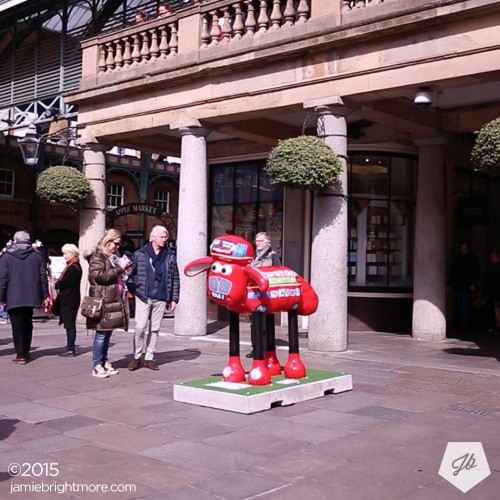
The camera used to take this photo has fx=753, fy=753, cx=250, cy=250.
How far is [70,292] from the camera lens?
36.6ft

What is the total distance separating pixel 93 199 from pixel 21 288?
541 centimetres

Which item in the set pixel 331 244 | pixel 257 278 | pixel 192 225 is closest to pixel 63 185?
pixel 192 225

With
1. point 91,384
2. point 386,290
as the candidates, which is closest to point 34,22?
point 386,290

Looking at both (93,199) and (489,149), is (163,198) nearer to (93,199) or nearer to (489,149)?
(93,199)

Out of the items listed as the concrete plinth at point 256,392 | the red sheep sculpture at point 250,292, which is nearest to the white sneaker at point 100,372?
the concrete plinth at point 256,392

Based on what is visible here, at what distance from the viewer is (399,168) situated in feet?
48.8

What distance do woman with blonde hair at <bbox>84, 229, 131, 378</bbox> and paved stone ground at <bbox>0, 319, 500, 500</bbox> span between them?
0.32 meters

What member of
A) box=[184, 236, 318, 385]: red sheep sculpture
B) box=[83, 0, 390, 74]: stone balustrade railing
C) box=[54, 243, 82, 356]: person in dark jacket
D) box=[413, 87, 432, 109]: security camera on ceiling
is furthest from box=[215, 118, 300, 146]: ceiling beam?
box=[184, 236, 318, 385]: red sheep sculpture

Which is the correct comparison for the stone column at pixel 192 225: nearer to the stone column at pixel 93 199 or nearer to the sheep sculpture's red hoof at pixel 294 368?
the stone column at pixel 93 199

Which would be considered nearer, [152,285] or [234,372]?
[234,372]

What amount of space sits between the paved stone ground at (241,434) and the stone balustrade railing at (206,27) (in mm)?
5310

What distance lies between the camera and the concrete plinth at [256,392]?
7.22 meters

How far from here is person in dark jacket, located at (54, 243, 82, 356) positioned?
36.1 ft

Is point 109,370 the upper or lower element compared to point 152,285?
lower
